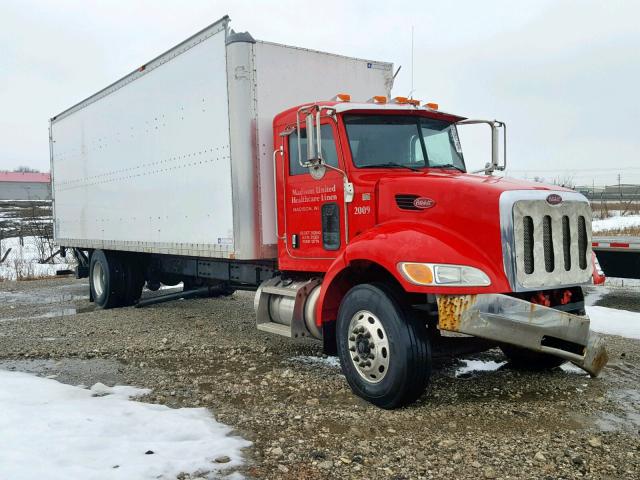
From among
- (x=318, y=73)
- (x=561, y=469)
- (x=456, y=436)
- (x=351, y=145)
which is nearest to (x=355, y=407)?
(x=456, y=436)

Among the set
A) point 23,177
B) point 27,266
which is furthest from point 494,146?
point 23,177

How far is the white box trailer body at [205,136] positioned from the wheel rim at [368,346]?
7.01ft

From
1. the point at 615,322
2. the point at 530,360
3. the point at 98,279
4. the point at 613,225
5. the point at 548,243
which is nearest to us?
the point at 548,243

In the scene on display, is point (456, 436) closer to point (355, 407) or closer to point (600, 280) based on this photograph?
point (355, 407)

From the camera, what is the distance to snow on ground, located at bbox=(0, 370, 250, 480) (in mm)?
3443

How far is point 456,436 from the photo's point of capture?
4.08 m

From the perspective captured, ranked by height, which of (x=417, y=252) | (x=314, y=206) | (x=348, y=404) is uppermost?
(x=314, y=206)

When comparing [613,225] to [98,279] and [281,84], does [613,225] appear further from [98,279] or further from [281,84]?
[281,84]

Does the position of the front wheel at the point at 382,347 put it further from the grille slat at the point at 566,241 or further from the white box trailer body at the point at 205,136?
the white box trailer body at the point at 205,136

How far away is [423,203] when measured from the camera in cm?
483

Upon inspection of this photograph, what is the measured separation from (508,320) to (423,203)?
1.20 m

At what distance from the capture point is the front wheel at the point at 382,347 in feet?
14.6

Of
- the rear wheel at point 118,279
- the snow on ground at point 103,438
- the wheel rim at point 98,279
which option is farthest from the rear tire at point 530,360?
the wheel rim at point 98,279

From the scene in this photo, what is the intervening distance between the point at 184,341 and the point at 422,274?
4.19 m
